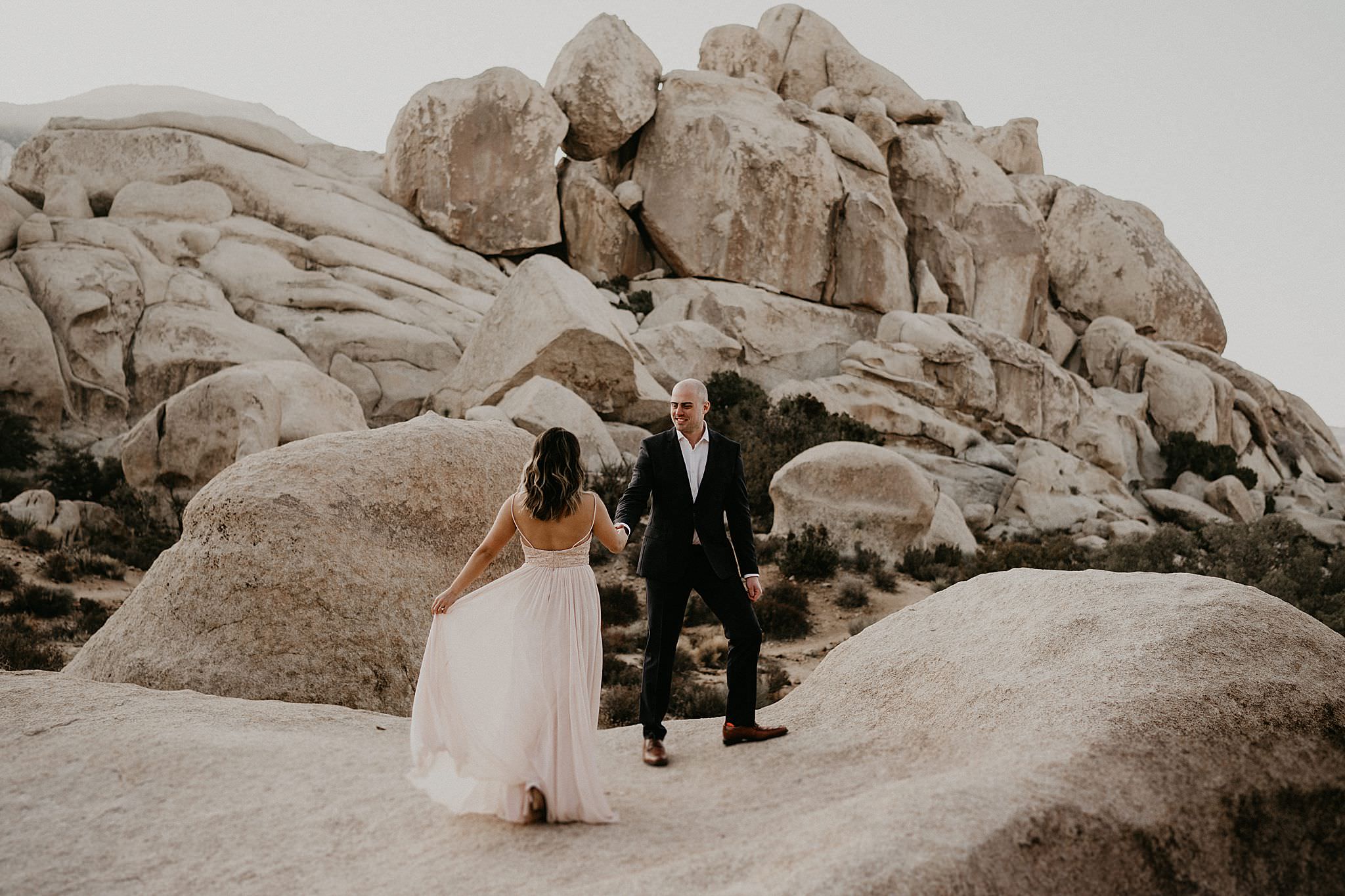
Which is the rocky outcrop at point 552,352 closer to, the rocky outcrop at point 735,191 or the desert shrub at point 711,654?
the desert shrub at point 711,654

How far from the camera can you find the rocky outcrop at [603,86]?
31.6 m

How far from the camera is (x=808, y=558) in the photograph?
13.9 m

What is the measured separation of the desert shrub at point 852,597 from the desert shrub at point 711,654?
241 cm

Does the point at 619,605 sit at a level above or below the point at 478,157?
below

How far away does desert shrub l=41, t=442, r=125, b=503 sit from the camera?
16.2m

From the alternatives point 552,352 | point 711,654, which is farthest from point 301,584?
point 552,352

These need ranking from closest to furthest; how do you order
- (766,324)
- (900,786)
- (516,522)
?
(900,786) → (516,522) → (766,324)

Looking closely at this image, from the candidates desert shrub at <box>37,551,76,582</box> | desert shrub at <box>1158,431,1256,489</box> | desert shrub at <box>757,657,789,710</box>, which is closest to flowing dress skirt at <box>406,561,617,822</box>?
desert shrub at <box>757,657,789,710</box>

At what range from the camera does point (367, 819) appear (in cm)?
398

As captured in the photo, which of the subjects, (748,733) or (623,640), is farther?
(623,640)

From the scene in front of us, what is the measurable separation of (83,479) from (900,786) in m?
17.1

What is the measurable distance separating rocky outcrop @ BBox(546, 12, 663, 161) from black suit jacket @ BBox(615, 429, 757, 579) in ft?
94.7

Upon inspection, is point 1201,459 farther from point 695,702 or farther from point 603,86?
point 695,702

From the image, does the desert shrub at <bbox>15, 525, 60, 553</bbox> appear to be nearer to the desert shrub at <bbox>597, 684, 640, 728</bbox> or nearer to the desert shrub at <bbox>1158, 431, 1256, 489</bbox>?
the desert shrub at <bbox>597, 684, 640, 728</bbox>
